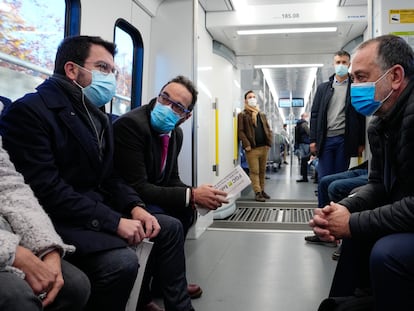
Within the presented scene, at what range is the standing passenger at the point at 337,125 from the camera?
3.42 m

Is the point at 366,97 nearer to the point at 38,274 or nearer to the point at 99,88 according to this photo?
the point at 99,88

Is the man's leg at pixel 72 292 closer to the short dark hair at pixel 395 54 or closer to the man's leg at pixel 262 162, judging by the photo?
the short dark hair at pixel 395 54

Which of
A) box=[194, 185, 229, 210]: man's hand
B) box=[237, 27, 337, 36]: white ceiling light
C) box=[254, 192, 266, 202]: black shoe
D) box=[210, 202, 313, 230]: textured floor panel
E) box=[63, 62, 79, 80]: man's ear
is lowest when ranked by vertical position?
box=[210, 202, 313, 230]: textured floor panel

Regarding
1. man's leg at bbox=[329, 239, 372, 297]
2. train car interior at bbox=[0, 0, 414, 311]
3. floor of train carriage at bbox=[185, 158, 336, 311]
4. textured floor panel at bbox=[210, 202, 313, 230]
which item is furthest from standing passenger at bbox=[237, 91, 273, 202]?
man's leg at bbox=[329, 239, 372, 297]

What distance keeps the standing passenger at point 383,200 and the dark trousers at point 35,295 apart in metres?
1.02

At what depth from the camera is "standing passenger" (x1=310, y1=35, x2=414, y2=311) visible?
139 cm

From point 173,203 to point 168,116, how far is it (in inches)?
20.7

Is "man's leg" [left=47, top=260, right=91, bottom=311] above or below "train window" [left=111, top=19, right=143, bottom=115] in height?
below

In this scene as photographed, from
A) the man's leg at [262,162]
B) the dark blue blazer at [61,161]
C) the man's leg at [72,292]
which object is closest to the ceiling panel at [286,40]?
the man's leg at [262,162]

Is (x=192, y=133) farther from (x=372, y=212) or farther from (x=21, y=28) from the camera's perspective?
Result: (x=372, y=212)

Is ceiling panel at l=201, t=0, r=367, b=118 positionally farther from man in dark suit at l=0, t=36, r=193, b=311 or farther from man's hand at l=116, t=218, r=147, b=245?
man's hand at l=116, t=218, r=147, b=245

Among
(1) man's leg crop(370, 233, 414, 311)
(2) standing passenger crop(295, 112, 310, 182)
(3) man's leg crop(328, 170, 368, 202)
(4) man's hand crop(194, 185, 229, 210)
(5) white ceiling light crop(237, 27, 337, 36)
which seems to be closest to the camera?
(1) man's leg crop(370, 233, 414, 311)

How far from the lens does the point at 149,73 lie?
3.85 metres

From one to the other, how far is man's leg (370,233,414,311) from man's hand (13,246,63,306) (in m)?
1.15
